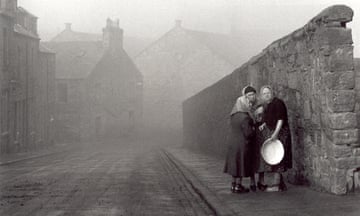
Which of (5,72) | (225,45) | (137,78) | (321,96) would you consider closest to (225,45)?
(225,45)

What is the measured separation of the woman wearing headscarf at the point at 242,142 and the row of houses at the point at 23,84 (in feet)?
72.7

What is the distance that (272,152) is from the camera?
7.99 m

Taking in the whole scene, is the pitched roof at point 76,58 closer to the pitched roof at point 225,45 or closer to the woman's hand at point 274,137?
the pitched roof at point 225,45

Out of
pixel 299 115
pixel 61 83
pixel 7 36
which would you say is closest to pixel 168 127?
pixel 61 83

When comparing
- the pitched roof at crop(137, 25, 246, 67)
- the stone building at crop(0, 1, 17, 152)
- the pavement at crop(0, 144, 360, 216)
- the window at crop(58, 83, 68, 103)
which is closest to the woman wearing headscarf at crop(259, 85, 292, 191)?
the pavement at crop(0, 144, 360, 216)

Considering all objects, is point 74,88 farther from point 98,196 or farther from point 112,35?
point 98,196

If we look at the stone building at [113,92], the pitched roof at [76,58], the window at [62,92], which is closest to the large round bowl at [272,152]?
the stone building at [113,92]

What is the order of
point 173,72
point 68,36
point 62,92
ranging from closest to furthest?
1. point 62,92
2. point 173,72
3. point 68,36

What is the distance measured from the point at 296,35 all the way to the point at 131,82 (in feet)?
158

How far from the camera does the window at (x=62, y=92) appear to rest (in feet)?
166

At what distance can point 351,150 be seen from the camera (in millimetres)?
7250

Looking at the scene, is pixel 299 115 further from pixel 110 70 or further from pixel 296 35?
pixel 110 70

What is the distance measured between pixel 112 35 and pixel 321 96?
1907 inches

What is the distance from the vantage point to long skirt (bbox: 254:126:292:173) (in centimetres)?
802
